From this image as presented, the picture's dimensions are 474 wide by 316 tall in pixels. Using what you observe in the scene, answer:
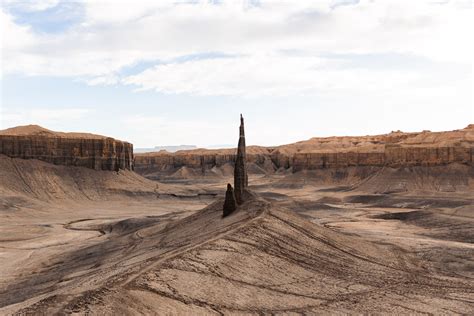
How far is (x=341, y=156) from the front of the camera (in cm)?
8400

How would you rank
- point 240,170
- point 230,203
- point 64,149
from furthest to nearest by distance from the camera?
point 64,149
point 240,170
point 230,203

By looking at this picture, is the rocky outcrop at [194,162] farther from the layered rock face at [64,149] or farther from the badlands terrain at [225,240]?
the layered rock face at [64,149]

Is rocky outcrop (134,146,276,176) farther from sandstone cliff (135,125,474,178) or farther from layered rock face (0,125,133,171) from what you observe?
layered rock face (0,125,133,171)

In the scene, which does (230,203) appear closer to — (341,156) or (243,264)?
(243,264)

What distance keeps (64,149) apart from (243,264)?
52.4 meters

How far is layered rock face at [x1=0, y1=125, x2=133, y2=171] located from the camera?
61.4m

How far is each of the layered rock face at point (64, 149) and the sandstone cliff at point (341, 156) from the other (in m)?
34.2

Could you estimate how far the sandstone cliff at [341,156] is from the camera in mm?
68875

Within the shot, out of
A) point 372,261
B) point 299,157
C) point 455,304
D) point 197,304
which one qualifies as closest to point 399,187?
point 299,157

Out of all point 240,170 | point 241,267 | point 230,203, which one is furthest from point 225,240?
point 240,170

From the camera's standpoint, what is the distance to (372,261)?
21547mm

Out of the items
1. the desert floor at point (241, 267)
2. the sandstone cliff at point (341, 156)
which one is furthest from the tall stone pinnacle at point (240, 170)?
the sandstone cliff at point (341, 156)

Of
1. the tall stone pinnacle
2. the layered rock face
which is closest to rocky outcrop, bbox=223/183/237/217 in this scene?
the tall stone pinnacle

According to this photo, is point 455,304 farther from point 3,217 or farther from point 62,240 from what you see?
point 3,217
